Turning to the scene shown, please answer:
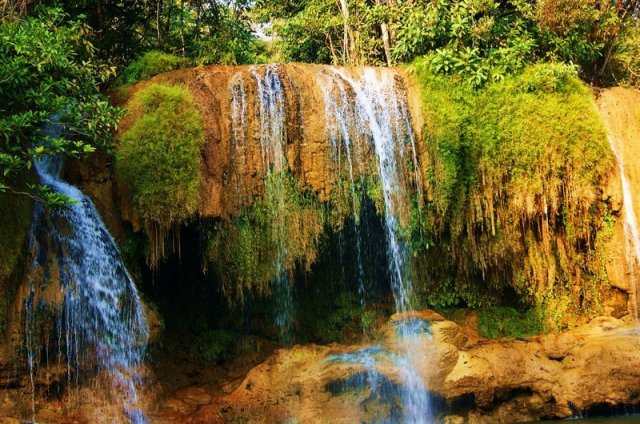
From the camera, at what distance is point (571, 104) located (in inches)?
507

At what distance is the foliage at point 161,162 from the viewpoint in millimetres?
11094

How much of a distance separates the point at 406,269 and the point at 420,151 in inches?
82.9

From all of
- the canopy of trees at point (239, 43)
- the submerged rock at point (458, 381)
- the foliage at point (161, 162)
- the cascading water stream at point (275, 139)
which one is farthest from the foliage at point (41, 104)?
the submerged rock at point (458, 381)

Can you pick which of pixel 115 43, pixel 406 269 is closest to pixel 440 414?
pixel 406 269

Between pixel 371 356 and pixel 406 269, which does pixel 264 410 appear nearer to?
pixel 371 356

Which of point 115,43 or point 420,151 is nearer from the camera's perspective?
point 420,151

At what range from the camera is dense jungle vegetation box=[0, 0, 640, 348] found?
34.0ft

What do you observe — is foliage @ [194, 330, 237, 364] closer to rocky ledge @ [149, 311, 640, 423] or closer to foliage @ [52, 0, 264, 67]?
rocky ledge @ [149, 311, 640, 423]

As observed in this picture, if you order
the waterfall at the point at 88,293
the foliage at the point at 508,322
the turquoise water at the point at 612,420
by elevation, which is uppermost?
the waterfall at the point at 88,293

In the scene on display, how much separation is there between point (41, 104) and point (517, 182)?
770 centimetres

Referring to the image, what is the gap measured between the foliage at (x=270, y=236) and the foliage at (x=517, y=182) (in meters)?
1.89

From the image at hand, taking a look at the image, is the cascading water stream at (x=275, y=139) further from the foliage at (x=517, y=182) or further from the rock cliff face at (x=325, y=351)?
the foliage at (x=517, y=182)

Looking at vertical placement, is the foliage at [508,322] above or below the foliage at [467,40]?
below

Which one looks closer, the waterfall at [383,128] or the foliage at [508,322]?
the waterfall at [383,128]
